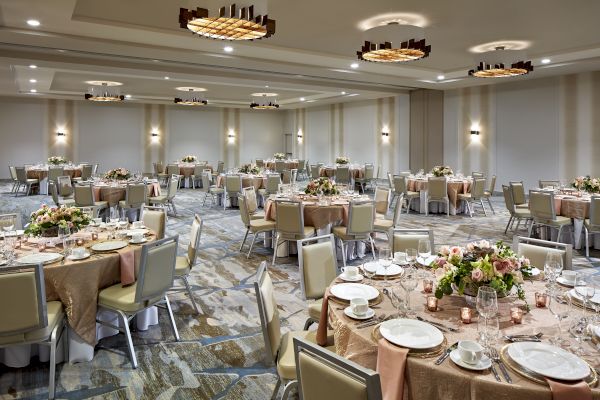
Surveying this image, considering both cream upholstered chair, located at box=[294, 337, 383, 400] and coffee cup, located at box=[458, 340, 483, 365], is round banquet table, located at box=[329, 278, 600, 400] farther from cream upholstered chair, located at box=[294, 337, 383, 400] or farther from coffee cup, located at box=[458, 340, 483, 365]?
cream upholstered chair, located at box=[294, 337, 383, 400]

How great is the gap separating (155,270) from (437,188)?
802 cm

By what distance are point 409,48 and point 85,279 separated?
537 centimetres

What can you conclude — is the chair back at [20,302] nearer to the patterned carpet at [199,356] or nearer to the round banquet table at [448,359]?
the patterned carpet at [199,356]

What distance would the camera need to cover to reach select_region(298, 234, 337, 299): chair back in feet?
11.2

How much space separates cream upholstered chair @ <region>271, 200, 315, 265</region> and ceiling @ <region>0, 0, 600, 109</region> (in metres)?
2.61

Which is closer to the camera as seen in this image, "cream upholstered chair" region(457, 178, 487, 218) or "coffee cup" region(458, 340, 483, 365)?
"coffee cup" region(458, 340, 483, 365)

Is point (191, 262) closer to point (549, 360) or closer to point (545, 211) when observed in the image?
point (549, 360)

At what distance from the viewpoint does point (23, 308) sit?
2891 mm

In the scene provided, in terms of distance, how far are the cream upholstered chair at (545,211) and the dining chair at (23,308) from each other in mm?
6960

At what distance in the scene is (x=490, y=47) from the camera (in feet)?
29.8

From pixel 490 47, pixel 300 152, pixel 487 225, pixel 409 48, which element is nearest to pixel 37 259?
pixel 409 48

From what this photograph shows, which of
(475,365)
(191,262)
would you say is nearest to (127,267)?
(191,262)

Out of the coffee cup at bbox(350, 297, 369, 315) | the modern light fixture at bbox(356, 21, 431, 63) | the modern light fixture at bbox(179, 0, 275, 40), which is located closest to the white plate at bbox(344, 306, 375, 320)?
the coffee cup at bbox(350, 297, 369, 315)

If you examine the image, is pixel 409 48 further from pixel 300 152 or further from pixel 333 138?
pixel 300 152
